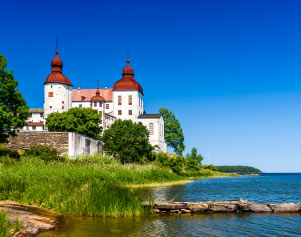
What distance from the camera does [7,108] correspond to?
30.5m

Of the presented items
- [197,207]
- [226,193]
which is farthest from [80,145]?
[197,207]

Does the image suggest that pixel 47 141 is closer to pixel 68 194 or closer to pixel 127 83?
pixel 68 194

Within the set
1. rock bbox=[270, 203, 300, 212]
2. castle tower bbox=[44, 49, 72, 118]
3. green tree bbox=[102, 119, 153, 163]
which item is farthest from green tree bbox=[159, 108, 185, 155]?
rock bbox=[270, 203, 300, 212]

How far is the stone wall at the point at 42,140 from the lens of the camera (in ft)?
124

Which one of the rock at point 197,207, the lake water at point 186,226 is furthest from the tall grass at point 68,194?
the rock at point 197,207

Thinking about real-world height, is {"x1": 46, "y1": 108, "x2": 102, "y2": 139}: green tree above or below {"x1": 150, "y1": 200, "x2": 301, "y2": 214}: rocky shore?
above

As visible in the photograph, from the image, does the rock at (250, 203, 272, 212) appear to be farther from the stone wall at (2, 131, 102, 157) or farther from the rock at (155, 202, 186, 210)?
the stone wall at (2, 131, 102, 157)

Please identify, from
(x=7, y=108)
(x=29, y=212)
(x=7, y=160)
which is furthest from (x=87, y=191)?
(x=7, y=108)

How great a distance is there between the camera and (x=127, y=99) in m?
86.8

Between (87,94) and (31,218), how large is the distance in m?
84.7

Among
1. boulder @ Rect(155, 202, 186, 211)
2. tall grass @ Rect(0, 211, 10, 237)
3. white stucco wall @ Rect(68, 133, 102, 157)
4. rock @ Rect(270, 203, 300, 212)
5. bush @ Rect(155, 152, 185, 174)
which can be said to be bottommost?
rock @ Rect(270, 203, 300, 212)

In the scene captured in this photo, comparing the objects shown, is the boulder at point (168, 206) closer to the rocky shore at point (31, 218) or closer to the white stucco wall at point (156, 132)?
the rocky shore at point (31, 218)

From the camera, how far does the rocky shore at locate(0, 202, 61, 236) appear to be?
1139 centimetres

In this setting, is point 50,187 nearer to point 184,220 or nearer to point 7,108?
point 184,220
